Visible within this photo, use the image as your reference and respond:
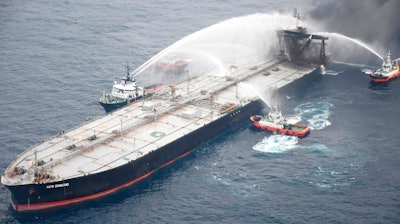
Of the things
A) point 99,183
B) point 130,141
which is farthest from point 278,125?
point 99,183

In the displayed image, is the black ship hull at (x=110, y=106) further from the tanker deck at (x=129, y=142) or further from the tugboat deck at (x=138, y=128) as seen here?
the tanker deck at (x=129, y=142)

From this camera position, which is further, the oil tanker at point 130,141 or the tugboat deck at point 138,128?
the tugboat deck at point 138,128

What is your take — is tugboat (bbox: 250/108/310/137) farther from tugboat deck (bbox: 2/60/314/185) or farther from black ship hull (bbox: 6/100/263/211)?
black ship hull (bbox: 6/100/263/211)

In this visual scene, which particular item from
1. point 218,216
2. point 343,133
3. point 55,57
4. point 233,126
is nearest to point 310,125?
point 343,133

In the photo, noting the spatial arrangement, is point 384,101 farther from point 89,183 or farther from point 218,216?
point 89,183

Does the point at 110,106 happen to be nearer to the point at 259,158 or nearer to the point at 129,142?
the point at 129,142

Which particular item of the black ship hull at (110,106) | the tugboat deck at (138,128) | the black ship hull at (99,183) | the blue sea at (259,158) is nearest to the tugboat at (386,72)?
the blue sea at (259,158)
